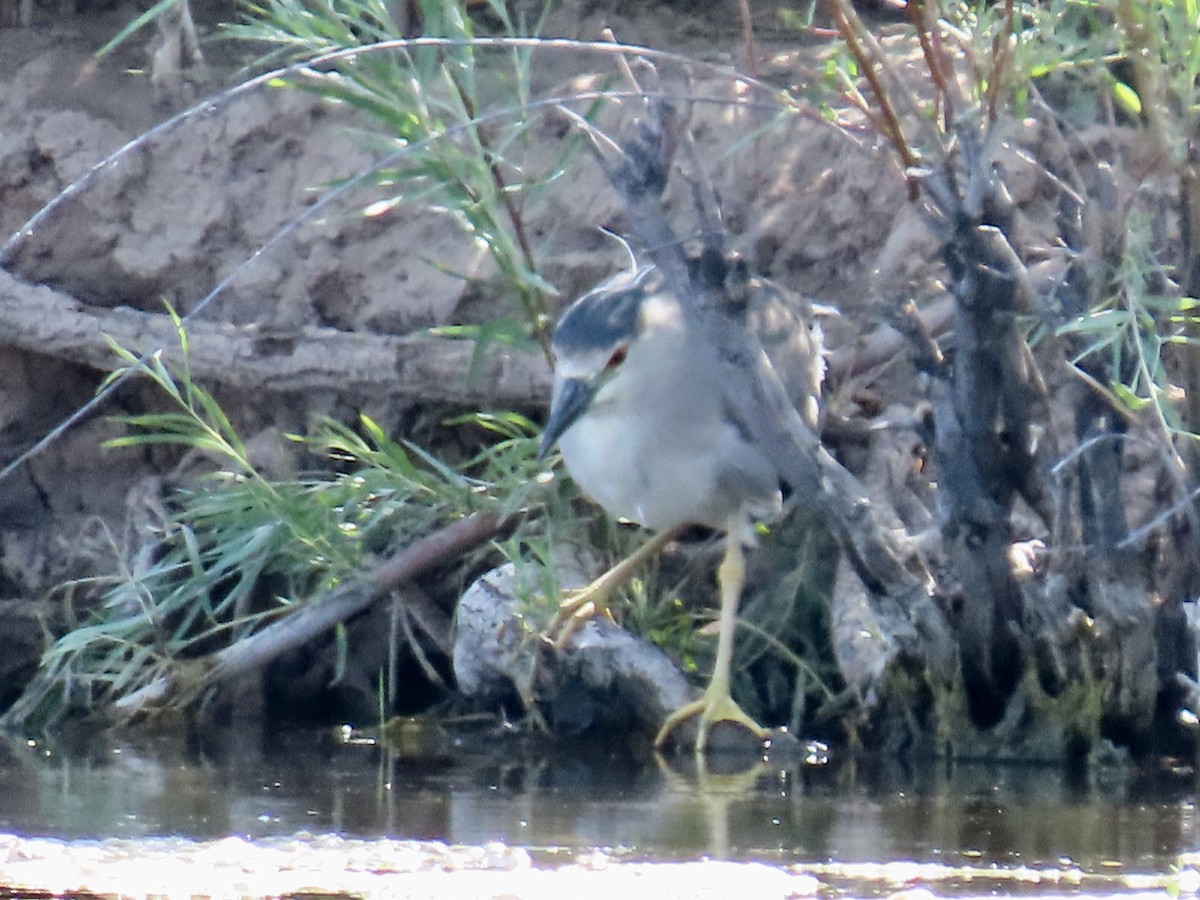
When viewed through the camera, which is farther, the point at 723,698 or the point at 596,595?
the point at 596,595

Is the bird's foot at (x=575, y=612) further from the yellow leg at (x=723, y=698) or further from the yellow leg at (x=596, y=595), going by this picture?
the yellow leg at (x=723, y=698)

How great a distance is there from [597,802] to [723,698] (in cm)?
62

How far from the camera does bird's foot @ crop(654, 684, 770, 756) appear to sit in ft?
14.0

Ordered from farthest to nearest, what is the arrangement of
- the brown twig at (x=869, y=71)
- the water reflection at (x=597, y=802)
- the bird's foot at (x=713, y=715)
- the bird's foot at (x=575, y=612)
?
the bird's foot at (x=575, y=612), the bird's foot at (x=713, y=715), the brown twig at (x=869, y=71), the water reflection at (x=597, y=802)

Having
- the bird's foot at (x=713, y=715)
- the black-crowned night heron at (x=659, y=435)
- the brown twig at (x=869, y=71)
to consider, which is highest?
the brown twig at (x=869, y=71)

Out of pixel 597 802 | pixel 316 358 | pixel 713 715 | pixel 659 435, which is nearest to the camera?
pixel 597 802

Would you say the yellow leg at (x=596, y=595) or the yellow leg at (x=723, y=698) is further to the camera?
the yellow leg at (x=596, y=595)

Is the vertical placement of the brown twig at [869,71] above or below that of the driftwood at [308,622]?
above

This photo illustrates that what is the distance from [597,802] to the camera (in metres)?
3.76

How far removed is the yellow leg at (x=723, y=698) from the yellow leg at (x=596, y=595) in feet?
0.65

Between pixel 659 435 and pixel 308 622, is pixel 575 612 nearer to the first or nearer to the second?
pixel 659 435

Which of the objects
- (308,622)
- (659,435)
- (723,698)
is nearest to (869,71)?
(659,435)

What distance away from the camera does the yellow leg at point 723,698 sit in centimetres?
429

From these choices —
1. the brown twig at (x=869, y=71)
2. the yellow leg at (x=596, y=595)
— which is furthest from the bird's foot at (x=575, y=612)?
the brown twig at (x=869, y=71)
